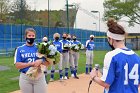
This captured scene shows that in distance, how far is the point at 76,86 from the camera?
15.0 meters

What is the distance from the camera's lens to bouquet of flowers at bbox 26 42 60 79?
7.11 m

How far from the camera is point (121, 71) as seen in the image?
4.46m

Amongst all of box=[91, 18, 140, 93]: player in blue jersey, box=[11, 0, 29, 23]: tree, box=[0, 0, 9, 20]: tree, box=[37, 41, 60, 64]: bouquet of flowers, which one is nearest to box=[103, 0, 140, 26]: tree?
box=[0, 0, 9, 20]: tree

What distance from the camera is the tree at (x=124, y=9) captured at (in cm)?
6994

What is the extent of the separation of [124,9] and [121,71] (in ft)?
219

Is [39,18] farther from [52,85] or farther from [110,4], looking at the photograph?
[52,85]

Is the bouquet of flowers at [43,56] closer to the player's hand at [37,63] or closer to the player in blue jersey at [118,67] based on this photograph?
the player's hand at [37,63]

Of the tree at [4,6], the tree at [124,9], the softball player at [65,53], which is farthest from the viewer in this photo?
the tree at [124,9]

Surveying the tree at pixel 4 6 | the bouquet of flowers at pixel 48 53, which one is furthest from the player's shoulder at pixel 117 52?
the tree at pixel 4 6

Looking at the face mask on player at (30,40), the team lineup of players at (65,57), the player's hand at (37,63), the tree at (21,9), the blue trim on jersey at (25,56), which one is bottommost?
the team lineup of players at (65,57)

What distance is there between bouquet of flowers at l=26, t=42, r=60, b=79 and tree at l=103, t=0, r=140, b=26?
205 feet

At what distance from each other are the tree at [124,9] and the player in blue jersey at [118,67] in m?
65.3

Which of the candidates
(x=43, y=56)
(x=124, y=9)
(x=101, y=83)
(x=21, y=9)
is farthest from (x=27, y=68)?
(x=124, y=9)

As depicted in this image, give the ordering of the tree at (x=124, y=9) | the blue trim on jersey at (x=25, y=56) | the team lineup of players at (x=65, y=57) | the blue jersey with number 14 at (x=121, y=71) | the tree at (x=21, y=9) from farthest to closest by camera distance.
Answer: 1. the tree at (x=124, y=9)
2. the tree at (x=21, y=9)
3. the team lineup of players at (x=65, y=57)
4. the blue trim on jersey at (x=25, y=56)
5. the blue jersey with number 14 at (x=121, y=71)
